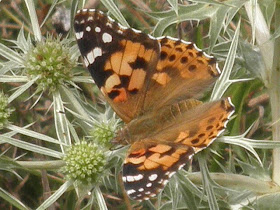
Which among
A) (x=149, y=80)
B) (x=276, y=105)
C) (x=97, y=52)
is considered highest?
(x=97, y=52)

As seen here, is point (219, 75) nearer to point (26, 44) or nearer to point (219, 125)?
point (219, 125)

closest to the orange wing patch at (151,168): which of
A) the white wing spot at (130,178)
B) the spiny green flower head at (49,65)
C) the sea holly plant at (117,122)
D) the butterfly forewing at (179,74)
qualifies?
the white wing spot at (130,178)

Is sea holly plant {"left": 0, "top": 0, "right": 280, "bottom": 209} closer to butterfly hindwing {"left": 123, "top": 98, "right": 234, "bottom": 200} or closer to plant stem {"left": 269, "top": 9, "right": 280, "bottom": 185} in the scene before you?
plant stem {"left": 269, "top": 9, "right": 280, "bottom": 185}

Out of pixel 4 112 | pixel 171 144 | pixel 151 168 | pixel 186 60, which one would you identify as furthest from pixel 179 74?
pixel 4 112

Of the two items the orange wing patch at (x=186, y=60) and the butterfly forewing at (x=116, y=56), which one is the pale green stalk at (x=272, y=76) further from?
the butterfly forewing at (x=116, y=56)

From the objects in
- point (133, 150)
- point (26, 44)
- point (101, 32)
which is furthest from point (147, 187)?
point (26, 44)

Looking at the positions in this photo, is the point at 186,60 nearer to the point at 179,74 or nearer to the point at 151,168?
the point at 179,74

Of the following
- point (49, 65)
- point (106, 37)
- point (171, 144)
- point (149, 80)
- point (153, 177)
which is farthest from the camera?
point (49, 65)
